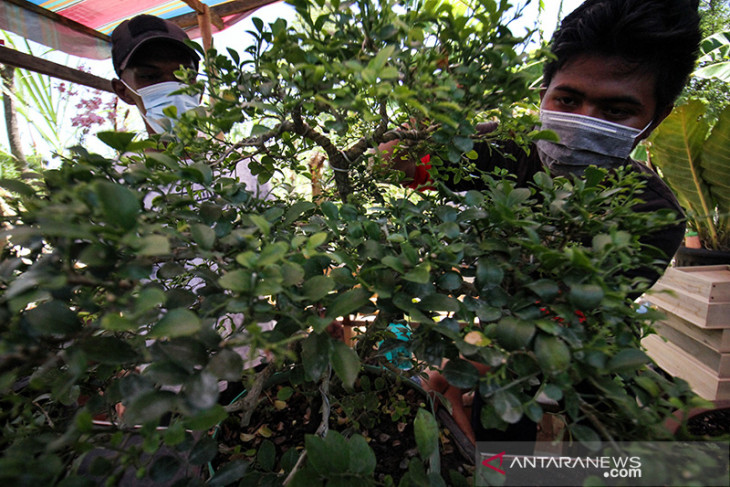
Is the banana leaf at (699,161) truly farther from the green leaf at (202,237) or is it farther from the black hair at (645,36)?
the green leaf at (202,237)

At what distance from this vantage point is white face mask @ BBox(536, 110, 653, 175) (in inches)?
40.0

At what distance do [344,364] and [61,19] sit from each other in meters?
3.45

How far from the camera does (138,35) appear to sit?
147cm

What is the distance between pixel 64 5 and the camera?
2336 mm

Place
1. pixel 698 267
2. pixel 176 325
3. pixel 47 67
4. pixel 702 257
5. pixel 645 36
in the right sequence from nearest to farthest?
pixel 176 325, pixel 645 36, pixel 698 267, pixel 702 257, pixel 47 67

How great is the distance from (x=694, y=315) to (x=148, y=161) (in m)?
1.89

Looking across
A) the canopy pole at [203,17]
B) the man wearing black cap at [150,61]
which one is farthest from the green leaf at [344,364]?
the canopy pole at [203,17]

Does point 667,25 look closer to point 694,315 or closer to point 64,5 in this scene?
point 694,315

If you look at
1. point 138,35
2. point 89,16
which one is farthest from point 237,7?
point 138,35

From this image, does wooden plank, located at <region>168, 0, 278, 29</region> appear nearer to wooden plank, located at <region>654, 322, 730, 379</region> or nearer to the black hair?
the black hair

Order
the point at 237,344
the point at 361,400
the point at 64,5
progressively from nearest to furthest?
the point at 237,344 < the point at 361,400 < the point at 64,5

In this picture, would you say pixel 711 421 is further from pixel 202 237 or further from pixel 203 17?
pixel 203 17

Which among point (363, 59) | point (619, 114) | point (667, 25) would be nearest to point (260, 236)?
point (363, 59)

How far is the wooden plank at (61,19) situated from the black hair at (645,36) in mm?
3178
